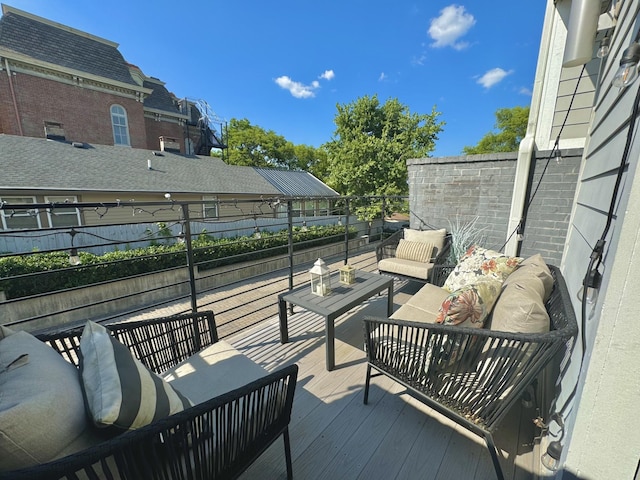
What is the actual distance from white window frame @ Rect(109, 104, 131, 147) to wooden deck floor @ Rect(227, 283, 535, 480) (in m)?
16.3

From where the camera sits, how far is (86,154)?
921cm

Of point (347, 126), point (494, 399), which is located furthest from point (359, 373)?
point (347, 126)

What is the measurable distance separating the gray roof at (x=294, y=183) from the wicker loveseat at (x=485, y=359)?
11.6 m

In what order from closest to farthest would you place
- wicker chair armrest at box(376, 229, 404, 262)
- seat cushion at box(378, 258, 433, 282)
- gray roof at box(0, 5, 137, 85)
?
seat cushion at box(378, 258, 433, 282)
wicker chair armrest at box(376, 229, 404, 262)
gray roof at box(0, 5, 137, 85)

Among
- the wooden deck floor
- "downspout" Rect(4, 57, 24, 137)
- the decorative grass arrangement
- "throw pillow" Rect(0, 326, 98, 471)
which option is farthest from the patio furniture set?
"downspout" Rect(4, 57, 24, 137)

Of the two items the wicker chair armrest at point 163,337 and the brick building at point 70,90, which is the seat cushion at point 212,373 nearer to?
the wicker chair armrest at point 163,337

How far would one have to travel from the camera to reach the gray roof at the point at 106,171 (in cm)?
740

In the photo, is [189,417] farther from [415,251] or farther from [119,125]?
[119,125]

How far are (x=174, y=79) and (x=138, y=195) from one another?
1380 centimetres

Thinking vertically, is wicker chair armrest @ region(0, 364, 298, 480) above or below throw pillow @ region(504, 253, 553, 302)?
below

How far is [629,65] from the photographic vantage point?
36.2 inches

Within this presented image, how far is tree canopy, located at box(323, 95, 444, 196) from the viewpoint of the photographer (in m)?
9.41

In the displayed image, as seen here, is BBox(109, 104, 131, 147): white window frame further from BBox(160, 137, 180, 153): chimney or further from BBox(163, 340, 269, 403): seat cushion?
BBox(163, 340, 269, 403): seat cushion

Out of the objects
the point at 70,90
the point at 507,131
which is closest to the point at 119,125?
the point at 70,90
